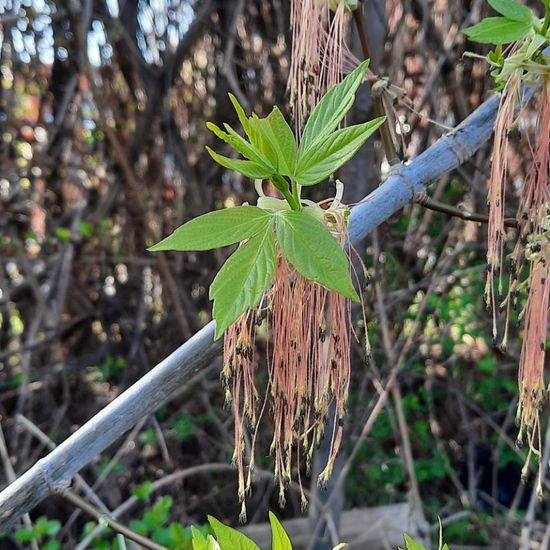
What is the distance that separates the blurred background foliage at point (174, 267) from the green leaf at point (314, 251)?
156 cm

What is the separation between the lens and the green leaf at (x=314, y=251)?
47 cm

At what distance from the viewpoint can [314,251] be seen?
479 millimetres

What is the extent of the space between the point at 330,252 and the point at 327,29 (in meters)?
0.43

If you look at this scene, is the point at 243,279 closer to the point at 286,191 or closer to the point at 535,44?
the point at 286,191

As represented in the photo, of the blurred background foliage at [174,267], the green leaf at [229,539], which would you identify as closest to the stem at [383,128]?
the green leaf at [229,539]

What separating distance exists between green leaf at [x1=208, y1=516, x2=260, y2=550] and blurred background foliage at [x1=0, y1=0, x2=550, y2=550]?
1499 mm

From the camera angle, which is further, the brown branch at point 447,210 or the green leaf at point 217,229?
the brown branch at point 447,210

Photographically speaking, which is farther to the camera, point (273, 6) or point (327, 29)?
point (273, 6)

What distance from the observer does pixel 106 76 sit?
7.91 feet

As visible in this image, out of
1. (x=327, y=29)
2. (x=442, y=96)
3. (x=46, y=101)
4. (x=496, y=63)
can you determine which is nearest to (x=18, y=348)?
(x=46, y=101)

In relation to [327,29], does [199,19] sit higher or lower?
higher

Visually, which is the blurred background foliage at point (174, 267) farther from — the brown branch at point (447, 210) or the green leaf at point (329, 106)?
the green leaf at point (329, 106)

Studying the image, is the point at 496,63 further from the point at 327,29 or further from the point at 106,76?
the point at 106,76

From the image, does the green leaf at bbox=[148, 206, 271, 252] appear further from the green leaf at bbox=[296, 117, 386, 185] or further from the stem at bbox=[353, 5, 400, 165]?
the stem at bbox=[353, 5, 400, 165]
